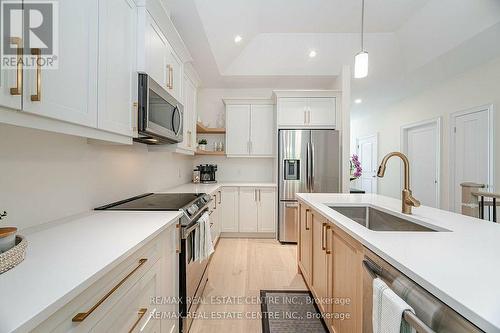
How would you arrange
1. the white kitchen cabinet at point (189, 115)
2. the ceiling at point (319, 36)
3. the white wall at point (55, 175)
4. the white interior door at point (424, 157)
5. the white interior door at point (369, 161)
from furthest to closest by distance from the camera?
the white interior door at point (369, 161), the white interior door at point (424, 157), the white kitchen cabinet at point (189, 115), the ceiling at point (319, 36), the white wall at point (55, 175)

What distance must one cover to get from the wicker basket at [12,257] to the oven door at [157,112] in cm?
97

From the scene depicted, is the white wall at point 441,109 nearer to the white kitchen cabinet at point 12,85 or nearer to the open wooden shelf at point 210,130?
the open wooden shelf at point 210,130

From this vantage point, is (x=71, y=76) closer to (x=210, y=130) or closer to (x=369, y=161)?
(x=210, y=130)

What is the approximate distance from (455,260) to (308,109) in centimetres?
317

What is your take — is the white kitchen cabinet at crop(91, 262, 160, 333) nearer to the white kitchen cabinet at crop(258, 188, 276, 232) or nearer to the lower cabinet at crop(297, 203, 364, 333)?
the lower cabinet at crop(297, 203, 364, 333)

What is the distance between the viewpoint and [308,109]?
3.69m

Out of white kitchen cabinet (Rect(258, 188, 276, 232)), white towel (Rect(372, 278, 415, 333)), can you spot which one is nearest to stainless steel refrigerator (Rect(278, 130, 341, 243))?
white kitchen cabinet (Rect(258, 188, 276, 232))

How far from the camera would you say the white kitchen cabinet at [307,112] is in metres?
3.67

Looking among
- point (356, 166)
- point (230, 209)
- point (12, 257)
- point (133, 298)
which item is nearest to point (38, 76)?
point (12, 257)

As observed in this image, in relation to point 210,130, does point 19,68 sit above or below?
below

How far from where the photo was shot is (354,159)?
4598 millimetres

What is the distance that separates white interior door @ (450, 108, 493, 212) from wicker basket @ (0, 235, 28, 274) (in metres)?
4.72

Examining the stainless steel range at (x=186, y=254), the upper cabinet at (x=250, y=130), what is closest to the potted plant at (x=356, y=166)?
the upper cabinet at (x=250, y=130)

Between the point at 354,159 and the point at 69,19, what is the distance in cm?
466
